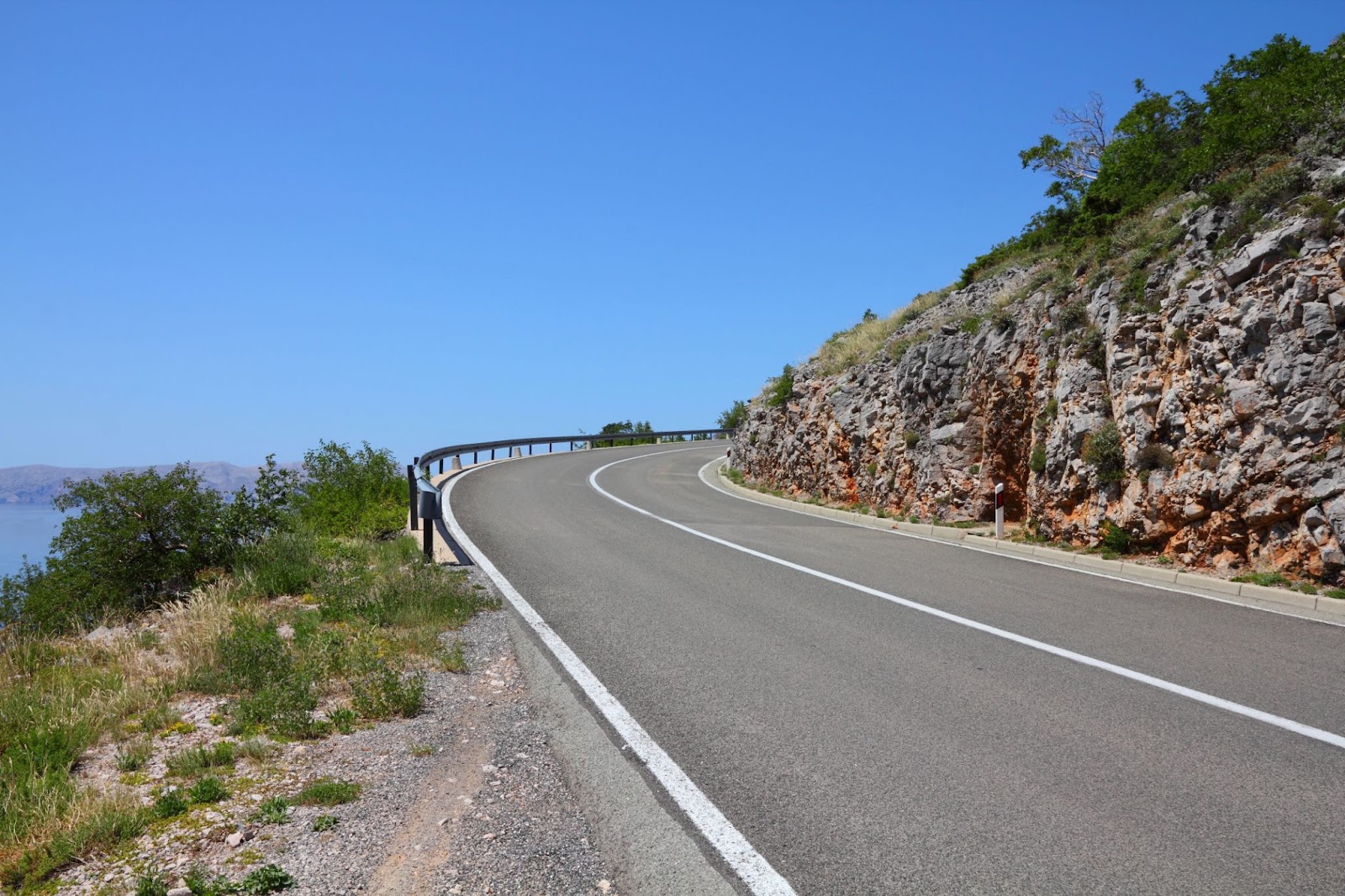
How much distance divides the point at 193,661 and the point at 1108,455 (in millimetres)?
12587

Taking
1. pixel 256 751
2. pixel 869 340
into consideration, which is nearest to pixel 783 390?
pixel 869 340

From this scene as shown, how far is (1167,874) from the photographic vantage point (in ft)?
12.0

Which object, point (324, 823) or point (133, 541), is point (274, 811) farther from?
point (133, 541)

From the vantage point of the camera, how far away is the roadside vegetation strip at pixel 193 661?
15.5 ft

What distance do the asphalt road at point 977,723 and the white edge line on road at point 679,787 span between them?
0.26 ft

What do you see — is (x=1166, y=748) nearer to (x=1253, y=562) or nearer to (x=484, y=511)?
(x=1253, y=562)

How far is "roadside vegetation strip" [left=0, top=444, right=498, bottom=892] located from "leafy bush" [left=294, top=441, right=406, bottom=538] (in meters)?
2.31

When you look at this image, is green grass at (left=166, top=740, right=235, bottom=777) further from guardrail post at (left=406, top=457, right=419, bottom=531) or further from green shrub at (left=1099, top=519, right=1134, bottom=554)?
green shrub at (left=1099, top=519, right=1134, bottom=554)

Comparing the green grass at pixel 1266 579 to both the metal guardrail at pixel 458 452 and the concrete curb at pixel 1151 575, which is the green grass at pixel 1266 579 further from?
the metal guardrail at pixel 458 452

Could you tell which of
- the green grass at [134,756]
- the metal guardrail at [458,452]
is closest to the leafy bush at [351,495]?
the metal guardrail at [458,452]

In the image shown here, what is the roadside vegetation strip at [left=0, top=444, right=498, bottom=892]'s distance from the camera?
473 cm

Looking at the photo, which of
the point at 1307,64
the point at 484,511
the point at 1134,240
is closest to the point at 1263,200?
the point at 1134,240

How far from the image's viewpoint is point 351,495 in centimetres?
2044

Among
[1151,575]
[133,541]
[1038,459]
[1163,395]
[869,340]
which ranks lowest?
[1151,575]
